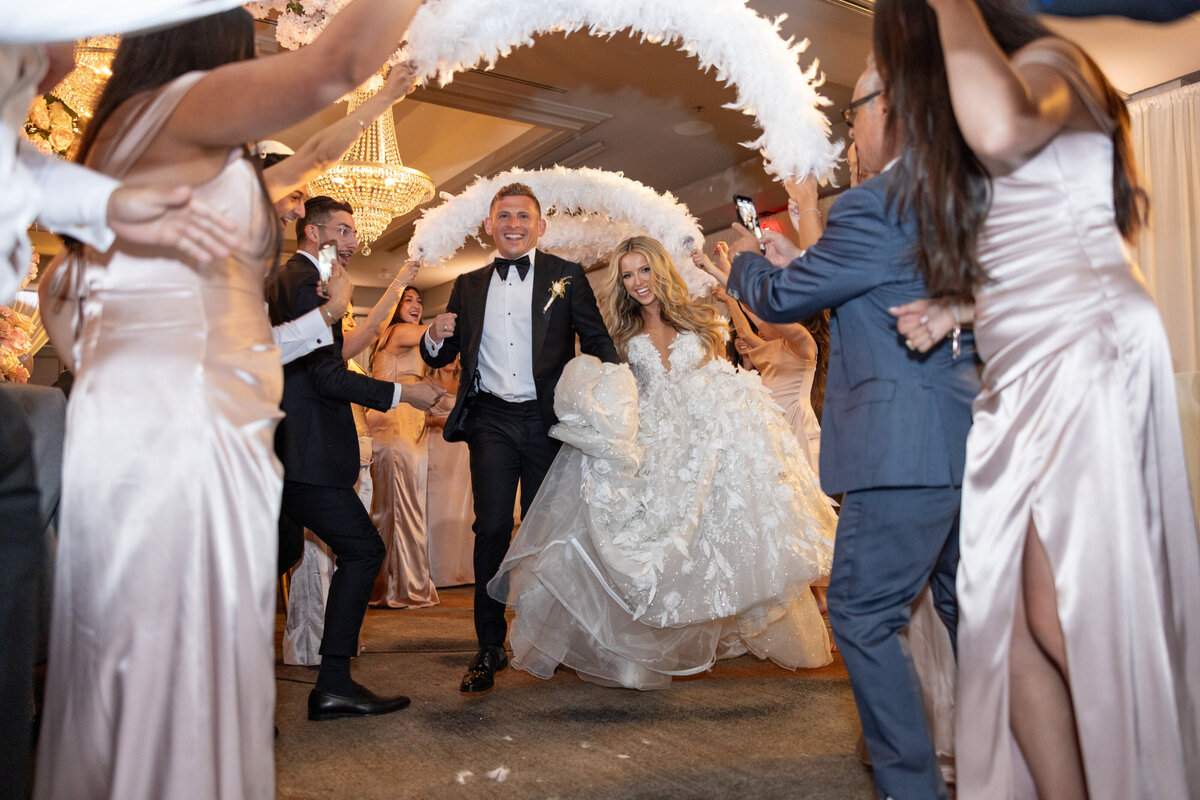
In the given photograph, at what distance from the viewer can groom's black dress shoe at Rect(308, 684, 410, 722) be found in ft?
9.55

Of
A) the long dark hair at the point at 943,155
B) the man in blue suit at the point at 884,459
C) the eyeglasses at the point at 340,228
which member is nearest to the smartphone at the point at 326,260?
the eyeglasses at the point at 340,228

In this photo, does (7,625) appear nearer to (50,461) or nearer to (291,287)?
(50,461)

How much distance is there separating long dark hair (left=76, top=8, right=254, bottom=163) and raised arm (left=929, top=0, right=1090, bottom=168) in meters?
1.32

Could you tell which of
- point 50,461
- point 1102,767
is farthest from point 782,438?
point 50,461

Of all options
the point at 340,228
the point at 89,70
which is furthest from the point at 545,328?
the point at 89,70

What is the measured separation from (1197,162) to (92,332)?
26.2ft

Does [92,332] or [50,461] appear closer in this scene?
[92,332]

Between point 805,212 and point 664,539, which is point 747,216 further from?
point 664,539

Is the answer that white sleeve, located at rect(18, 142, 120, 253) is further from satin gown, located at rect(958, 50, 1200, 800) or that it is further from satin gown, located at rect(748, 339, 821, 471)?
satin gown, located at rect(748, 339, 821, 471)

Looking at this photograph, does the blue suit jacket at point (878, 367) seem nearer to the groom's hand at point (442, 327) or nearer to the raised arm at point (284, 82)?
the raised arm at point (284, 82)

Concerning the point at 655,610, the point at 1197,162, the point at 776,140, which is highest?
the point at 1197,162

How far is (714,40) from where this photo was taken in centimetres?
286

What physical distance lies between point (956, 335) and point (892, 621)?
598mm

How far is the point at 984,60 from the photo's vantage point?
4.70 ft
